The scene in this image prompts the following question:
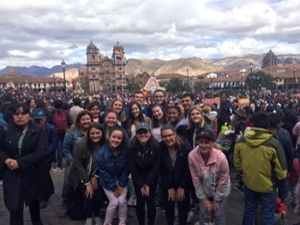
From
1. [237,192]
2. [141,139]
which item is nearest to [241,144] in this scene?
[141,139]

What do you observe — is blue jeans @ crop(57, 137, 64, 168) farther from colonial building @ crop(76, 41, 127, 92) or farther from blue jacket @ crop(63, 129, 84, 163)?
colonial building @ crop(76, 41, 127, 92)

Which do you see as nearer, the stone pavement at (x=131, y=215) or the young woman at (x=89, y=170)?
the young woman at (x=89, y=170)

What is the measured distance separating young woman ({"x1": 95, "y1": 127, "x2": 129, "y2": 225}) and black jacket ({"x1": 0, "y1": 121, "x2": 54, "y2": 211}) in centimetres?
72

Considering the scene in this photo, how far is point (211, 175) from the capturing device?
125 inches

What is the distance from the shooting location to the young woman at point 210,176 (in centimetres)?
314

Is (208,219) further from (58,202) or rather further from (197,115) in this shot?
(58,202)

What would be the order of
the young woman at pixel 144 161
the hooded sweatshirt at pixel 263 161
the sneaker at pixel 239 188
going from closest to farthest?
1. the hooded sweatshirt at pixel 263 161
2. the young woman at pixel 144 161
3. the sneaker at pixel 239 188

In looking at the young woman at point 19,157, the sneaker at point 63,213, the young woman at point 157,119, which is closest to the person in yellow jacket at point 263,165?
the young woman at point 157,119

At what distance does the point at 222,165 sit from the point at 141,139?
98 centimetres

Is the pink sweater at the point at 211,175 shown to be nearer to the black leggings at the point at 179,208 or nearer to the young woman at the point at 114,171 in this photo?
the black leggings at the point at 179,208

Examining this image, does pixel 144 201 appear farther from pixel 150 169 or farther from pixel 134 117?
pixel 134 117

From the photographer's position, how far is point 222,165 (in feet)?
10.3

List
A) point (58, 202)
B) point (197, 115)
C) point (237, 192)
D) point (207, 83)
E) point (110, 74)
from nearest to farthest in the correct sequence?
1. point (197, 115)
2. point (58, 202)
3. point (237, 192)
4. point (207, 83)
5. point (110, 74)

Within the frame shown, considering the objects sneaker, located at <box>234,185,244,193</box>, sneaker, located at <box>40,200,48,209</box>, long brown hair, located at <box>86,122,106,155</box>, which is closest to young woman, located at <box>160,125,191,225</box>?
long brown hair, located at <box>86,122,106,155</box>
